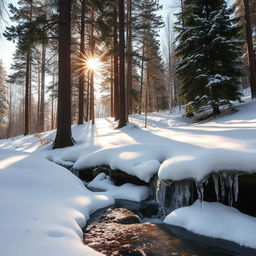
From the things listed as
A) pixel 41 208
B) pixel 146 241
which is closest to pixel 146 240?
pixel 146 241

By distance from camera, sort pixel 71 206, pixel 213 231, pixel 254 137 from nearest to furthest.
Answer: pixel 213 231 < pixel 71 206 < pixel 254 137

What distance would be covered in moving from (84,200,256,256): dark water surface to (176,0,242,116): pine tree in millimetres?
7840

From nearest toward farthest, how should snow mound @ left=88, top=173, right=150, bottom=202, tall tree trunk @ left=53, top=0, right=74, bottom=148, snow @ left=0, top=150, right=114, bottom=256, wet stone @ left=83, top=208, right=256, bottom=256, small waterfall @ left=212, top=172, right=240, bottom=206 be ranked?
1. snow @ left=0, top=150, right=114, bottom=256
2. wet stone @ left=83, top=208, right=256, bottom=256
3. small waterfall @ left=212, top=172, right=240, bottom=206
4. snow mound @ left=88, top=173, right=150, bottom=202
5. tall tree trunk @ left=53, top=0, right=74, bottom=148

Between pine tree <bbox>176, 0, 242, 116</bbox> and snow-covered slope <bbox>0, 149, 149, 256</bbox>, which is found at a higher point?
pine tree <bbox>176, 0, 242, 116</bbox>

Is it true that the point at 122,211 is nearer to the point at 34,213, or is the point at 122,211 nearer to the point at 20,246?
the point at 34,213

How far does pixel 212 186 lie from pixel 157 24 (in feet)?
55.5

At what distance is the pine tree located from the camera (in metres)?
10.6

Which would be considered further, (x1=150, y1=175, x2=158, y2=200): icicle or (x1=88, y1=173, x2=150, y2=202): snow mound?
(x1=88, y1=173, x2=150, y2=202): snow mound

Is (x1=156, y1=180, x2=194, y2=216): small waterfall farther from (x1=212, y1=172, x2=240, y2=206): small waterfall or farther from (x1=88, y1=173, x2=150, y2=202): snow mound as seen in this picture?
(x1=88, y1=173, x2=150, y2=202): snow mound

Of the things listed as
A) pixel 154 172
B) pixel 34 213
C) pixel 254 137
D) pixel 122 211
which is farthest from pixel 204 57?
pixel 34 213

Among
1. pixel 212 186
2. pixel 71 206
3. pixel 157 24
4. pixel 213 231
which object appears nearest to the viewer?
pixel 213 231

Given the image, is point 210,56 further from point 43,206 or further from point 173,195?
point 43,206

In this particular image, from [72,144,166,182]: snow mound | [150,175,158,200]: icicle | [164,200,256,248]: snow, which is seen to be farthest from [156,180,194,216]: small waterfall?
[72,144,166,182]: snow mound

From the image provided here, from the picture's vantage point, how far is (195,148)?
17.0 feet
